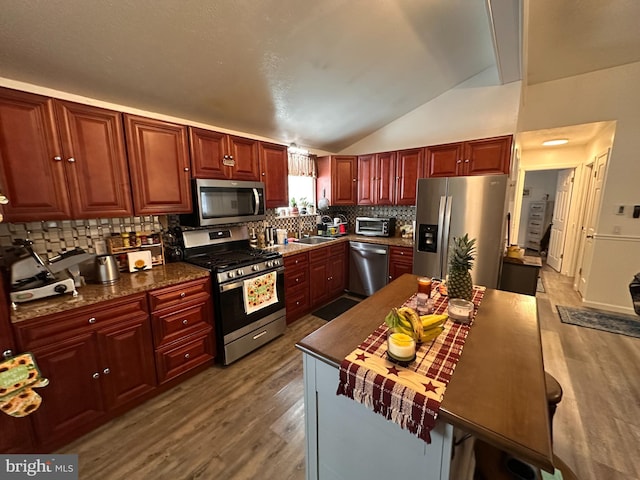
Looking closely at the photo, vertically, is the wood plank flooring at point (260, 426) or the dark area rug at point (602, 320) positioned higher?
the dark area rug at point (602, 320)

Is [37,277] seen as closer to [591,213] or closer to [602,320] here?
[602,320]

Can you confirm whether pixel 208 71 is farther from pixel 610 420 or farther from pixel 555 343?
pixel 555 343

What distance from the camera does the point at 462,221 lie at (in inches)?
113

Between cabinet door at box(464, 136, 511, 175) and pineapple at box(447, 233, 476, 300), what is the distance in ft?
6.76

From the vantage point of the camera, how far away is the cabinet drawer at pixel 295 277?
2.92m

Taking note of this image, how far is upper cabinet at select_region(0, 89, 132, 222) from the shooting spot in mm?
1506

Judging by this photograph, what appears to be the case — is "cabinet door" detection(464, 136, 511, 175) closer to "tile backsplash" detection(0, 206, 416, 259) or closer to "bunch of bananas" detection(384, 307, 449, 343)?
"bunch of bananas" detection(384, 307, 449, 343)

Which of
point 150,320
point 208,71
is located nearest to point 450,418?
point 150,320

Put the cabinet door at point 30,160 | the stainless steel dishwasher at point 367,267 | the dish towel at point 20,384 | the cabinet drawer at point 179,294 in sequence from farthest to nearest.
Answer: the stainless steel dishwasher at point 367,267
the cabinet drawer at point 179,294
the cabinet door at point 30,160
the dish towel at point 20,384

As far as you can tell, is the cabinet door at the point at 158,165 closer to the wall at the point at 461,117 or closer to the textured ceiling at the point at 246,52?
the textured ceiling at the point at 246,52

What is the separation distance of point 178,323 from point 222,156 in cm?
158

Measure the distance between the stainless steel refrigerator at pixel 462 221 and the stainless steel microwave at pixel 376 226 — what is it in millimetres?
691

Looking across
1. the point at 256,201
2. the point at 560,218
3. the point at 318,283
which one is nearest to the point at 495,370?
the point at 256,201

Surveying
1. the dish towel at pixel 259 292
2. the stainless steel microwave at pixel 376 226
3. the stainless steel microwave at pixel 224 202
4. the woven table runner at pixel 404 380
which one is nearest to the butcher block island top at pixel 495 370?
the woven table runner at pixel 404 380
